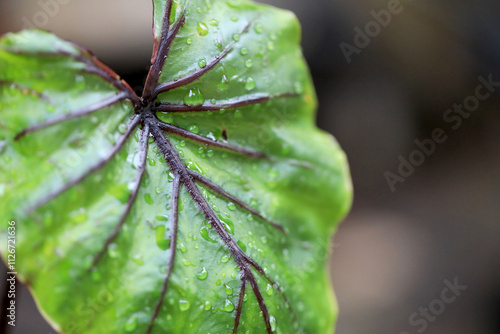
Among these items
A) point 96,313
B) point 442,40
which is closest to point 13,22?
point 96,313

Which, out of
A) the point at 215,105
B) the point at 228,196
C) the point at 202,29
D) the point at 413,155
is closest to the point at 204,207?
the point at 228,196

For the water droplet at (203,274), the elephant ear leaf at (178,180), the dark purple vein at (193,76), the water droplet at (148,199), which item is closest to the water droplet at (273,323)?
the elephant ear leaf at (178,180)

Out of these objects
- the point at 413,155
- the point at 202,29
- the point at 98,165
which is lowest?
the point at 413,155

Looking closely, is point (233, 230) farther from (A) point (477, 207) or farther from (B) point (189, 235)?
(A) point (477, 207)

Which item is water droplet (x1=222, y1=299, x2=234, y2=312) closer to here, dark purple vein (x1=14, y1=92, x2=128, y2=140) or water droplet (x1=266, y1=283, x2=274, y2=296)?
water droplet (x1=266, y1=283, x2=274, y2=296)

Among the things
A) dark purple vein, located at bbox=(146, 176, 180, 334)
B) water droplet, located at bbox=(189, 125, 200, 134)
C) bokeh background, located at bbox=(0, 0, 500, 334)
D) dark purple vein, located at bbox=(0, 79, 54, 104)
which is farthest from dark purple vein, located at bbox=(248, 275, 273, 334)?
bokeh background, located at bbox=(0, 0, 500, 334)

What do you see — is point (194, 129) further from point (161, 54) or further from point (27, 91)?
point (27, 91)

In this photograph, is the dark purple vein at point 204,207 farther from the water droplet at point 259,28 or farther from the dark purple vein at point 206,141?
the water droplet at point 259,28
